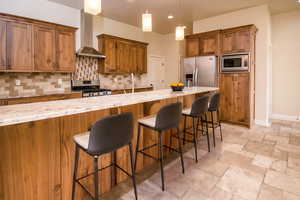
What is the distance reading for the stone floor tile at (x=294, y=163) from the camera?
2.41 m

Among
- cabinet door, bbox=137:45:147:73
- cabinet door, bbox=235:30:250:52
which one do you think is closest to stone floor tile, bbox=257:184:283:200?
cabinet door, bbox=235:30:250:52

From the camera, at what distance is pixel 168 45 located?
22.8 feet

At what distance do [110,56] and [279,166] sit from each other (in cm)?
438

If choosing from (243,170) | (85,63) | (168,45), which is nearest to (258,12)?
(168,45)

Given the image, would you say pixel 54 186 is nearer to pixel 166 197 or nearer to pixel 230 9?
pixel 166 197

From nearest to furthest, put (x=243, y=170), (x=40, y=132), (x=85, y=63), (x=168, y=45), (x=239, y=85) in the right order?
(x=40, y=132), (x=243, y=170), (x=239, y=85), (x=85, y=63), (x=168, y=45)

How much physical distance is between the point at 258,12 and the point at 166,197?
15.8 feet

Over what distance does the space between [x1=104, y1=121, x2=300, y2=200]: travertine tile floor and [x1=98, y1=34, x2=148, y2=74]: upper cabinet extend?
10.4ft

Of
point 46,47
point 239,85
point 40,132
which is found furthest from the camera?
point 239,85

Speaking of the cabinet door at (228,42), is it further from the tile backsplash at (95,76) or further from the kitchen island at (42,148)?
the kitchen island at (42,148)

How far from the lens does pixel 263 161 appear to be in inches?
101

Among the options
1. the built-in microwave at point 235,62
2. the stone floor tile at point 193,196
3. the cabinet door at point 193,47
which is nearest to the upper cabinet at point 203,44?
the cabinet door at point 193,47

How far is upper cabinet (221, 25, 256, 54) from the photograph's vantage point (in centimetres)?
405

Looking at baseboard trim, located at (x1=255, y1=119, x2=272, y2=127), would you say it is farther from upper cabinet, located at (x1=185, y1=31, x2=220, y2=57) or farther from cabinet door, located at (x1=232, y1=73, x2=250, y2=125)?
upper cabinet, located at (x1=185, y1=31, x2=220, y2=57)
